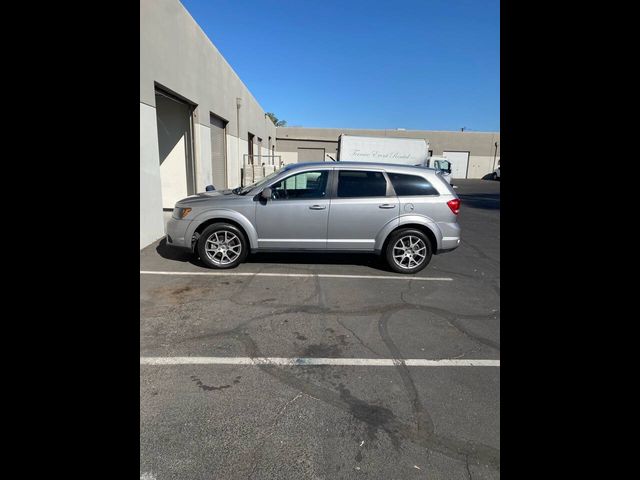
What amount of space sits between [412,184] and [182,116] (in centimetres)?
784

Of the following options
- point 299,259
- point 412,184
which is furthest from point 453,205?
point 299,259

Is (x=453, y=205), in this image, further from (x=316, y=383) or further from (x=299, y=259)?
(x=316, y=383)

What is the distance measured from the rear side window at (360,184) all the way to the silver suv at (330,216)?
0.05 ft

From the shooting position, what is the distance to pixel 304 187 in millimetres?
6082

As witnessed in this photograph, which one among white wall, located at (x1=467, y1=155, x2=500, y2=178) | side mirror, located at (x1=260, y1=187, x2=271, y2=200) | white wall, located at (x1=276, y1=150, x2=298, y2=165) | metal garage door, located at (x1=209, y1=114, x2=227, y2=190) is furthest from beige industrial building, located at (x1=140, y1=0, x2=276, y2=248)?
white wall, located at (x1=467, y1=155, x2=500, y2=178)

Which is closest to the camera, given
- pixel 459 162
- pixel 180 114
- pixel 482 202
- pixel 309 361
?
pixel 309 361

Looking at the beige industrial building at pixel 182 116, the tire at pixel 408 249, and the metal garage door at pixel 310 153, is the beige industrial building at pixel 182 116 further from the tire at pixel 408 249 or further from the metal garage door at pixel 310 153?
the metal garage door at pixel 310 153

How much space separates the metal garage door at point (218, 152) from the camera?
12998 mm

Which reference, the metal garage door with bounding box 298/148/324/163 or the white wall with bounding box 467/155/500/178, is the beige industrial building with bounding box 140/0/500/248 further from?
the white wall with bounding box 467/155/500/178
